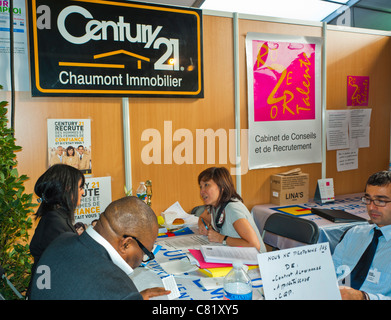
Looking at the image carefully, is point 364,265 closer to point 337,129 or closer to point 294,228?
point 294,228

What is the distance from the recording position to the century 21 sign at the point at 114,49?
251 centimetres

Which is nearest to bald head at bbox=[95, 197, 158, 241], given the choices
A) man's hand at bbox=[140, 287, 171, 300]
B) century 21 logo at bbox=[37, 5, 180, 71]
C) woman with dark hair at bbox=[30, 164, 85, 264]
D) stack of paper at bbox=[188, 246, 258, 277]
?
man's hand at bbox=[140, 287, 171, 300]

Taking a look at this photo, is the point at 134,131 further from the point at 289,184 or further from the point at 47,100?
the point at 289,184

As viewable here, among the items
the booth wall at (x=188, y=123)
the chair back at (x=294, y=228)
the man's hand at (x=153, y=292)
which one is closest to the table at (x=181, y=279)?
the man's hand at (x=153, y=292)

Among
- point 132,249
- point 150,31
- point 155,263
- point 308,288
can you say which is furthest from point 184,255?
point 150,31

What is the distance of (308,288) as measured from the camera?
3.57 ft

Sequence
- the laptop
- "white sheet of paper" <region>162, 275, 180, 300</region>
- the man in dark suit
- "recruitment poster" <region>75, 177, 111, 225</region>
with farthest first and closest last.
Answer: the laptop
"recruitment poster" <region>75, 177, 111, 225</region>
"white sheet of paper" <region>162, 275, 180, 300</region>
the man in dark suit

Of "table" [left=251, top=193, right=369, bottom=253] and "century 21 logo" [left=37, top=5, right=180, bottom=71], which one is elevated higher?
"century 21 logo" [left=37, top=5, right=180, bottom=71]

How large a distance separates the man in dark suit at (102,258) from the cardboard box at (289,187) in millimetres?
2284

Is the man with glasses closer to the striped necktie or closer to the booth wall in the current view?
the striped necktie

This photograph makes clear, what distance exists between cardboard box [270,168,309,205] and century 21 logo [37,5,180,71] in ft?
4.86

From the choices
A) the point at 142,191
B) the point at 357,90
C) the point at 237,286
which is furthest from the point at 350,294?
the point at 357,90

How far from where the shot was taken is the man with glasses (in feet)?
5.17

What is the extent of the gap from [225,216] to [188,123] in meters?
1.07
